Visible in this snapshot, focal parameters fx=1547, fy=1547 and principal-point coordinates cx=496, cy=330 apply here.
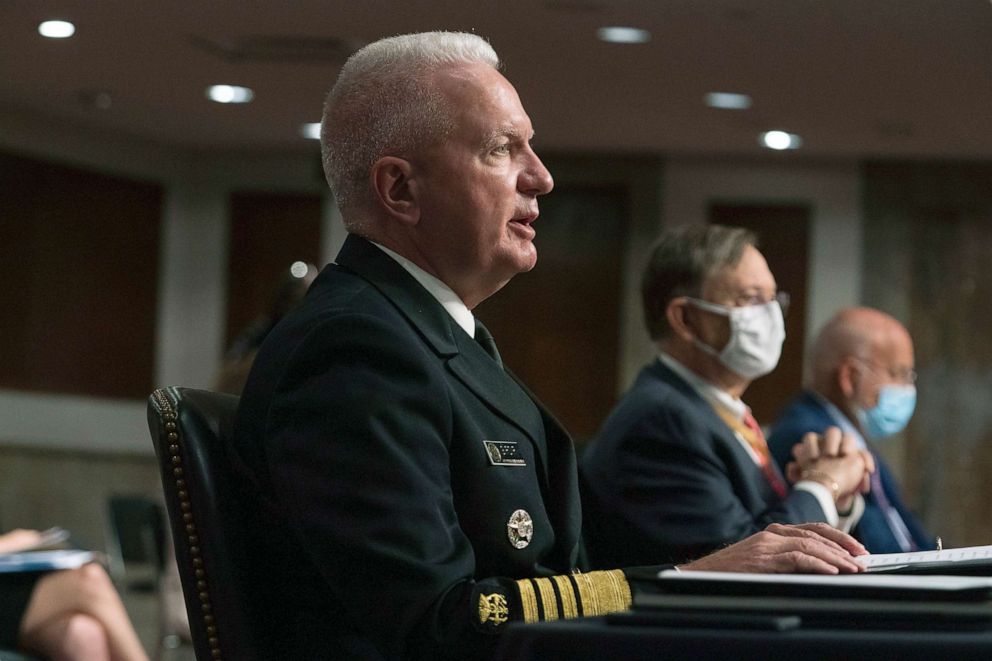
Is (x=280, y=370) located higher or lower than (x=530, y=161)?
lower

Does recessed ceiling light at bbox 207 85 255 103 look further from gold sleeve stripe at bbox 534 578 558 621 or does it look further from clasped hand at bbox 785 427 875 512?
gold sleeve stripe at bbox 534 578 558 621

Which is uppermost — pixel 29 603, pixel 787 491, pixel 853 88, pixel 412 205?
pixel 853 88

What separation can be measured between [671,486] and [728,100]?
7196 mm

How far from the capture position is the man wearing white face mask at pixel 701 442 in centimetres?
275

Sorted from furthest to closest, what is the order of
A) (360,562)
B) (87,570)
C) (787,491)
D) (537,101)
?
(537,101) < (87,570) < (787,491) < (360,562)

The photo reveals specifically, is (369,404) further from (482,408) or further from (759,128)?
(759,128)

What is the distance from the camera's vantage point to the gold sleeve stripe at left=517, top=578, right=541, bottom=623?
1.62 m

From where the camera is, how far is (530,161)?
2057 millimetres

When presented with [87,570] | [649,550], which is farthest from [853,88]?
[649,550]

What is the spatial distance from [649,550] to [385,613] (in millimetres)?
1186

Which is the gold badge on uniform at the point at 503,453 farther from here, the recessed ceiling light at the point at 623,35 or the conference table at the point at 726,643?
the recessed ceiling light at the point at 623,35

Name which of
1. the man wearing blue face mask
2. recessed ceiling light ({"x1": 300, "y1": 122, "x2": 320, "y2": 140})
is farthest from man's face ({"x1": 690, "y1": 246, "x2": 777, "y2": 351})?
recessed ceiling light ({"x1": 300, "y1": 122, "x2": 320, "y2": 140})

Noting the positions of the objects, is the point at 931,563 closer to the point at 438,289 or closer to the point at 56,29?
the point at 438,289

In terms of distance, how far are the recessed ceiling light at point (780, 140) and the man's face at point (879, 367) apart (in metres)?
6.28
